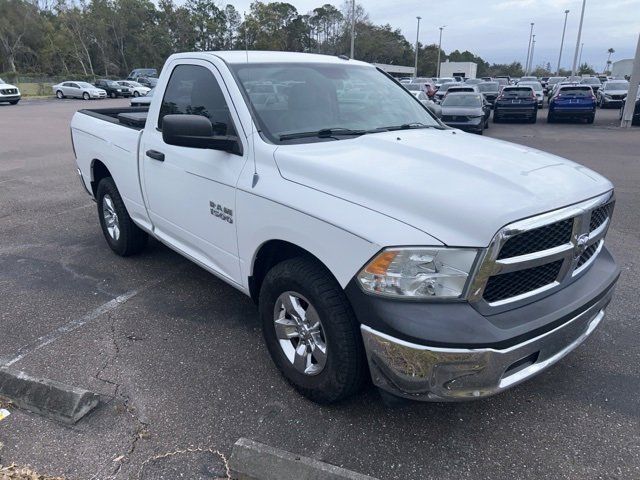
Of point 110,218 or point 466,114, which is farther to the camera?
point 466,114

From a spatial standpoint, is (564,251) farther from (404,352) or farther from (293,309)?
(293,309)

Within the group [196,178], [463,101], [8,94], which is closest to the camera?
[196,178]

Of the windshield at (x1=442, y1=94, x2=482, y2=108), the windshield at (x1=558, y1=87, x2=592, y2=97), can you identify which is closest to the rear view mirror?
the windshield at (x1=442, y1=94, x2=482, y2=108)

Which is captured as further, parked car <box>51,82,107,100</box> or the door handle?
parked car <box>51,82,107,100</box>

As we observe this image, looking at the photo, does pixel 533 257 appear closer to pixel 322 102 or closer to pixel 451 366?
pixel 451 366

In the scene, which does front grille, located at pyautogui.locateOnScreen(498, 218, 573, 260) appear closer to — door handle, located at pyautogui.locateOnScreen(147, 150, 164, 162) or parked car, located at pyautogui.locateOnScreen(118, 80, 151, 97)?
door handle, located at pyautogui.locateOnScreen(147, 150, 164, 162)

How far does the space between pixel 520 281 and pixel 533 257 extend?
0.14 meters

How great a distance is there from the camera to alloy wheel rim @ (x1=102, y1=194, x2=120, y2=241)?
5.23 m

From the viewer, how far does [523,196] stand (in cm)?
246

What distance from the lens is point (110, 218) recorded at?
5410mm

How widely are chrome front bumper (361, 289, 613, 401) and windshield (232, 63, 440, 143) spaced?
149cm

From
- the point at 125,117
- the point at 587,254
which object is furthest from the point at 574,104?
the point at 587,254

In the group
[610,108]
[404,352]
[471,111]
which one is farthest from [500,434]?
[610,108]

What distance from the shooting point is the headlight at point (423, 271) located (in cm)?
231
